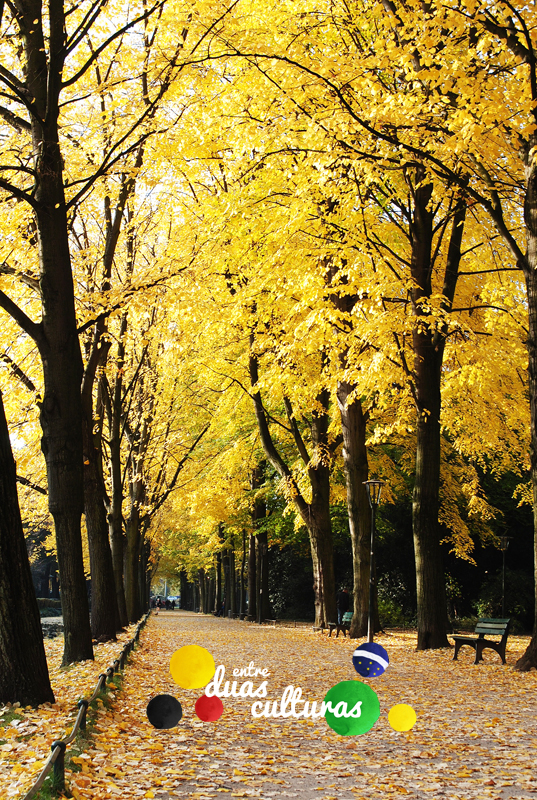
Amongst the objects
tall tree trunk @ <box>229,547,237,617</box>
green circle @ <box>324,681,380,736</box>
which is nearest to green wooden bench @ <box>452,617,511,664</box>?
green circle @ <box>324,681,380,736</box>

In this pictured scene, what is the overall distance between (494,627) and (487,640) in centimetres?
47

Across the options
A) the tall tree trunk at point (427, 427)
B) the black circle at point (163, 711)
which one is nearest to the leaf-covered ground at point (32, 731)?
the black circle at point (163, 711)

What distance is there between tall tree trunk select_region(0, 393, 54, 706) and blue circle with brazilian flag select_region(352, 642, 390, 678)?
9.65ft

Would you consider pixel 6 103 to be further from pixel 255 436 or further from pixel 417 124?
pixel 255 436

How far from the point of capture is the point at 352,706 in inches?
199

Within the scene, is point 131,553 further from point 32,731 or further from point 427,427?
point 32,731

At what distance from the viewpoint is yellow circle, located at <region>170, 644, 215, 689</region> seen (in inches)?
192

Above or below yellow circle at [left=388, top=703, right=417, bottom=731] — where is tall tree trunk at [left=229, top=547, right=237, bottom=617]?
below

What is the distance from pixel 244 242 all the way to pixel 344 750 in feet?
41.7

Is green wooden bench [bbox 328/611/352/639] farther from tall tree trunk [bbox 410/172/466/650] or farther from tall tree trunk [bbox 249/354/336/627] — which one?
tall tree trunk [bbox 410/172/466/650]

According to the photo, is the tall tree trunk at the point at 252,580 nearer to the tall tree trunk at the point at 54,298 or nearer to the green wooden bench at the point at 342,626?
the green wooden bench at the point at 342,626

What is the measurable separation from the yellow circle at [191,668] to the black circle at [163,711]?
280mm

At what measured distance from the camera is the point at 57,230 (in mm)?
8992

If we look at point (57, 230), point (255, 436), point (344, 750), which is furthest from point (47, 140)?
point (255, 436)
